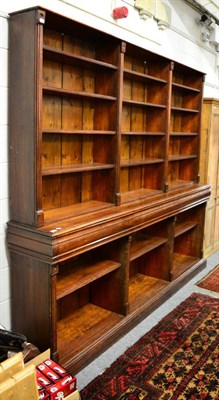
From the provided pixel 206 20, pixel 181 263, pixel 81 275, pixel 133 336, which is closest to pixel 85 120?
pixel 81 275

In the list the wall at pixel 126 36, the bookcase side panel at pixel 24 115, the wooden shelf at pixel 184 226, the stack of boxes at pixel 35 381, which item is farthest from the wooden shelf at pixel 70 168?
the wooden shelf at pixel 184 226

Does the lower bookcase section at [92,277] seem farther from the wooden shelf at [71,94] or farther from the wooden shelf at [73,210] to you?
the wooden shelf at [71,94]

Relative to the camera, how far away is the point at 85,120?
3143mm

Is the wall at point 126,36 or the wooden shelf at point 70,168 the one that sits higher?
the wall at point 126,36

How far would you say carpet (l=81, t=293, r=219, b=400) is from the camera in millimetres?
2496

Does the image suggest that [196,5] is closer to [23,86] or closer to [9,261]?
[23,86]

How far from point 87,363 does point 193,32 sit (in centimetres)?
430

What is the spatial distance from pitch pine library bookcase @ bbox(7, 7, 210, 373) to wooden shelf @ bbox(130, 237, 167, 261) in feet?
0.09

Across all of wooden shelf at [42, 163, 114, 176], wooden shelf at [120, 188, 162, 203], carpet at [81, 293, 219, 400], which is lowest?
carpet at [81, 293, 219, 400]

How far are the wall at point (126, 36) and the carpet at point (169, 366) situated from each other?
2.84 feet

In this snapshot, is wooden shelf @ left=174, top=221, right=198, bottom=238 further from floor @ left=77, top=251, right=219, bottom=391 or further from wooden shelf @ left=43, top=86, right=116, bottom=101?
wooden shelf @ left=43, top=86, right=116, bottom=101

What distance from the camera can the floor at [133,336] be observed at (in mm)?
2682

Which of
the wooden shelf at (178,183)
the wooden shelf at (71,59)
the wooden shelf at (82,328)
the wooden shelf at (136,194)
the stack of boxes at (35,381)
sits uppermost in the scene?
the wooden shelf at (71,59)

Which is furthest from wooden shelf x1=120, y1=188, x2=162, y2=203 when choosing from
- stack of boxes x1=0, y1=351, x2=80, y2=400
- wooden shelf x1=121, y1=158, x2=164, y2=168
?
stack of boxes x1=0, y1=351, x2=80, y2=400
